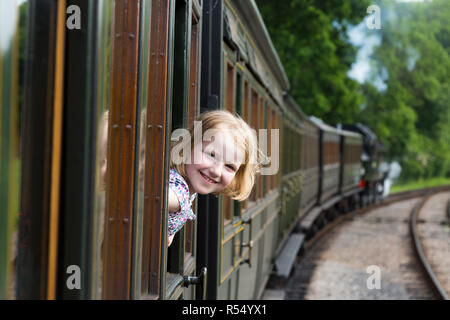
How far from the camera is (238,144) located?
2.02m

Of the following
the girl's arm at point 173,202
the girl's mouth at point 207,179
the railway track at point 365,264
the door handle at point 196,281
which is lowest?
the railway track at point 365,264

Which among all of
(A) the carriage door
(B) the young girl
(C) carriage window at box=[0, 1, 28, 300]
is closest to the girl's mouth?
(B) the young girl

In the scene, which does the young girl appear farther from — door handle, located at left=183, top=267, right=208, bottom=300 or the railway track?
the railway track

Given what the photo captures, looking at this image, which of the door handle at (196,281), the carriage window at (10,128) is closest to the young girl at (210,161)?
the door handle at (196,281)

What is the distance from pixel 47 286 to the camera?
3.67ft

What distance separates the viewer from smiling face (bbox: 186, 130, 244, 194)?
198cm

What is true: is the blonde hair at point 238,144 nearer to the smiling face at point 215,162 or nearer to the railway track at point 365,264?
the smiling face at point 215,162

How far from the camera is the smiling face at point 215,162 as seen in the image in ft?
6.50

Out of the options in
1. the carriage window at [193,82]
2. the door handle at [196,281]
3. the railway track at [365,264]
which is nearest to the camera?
the door handle at [196,281]

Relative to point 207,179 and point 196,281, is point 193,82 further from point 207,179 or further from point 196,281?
point 196,281

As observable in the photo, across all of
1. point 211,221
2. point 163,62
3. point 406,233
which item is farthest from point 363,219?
point 163,62
